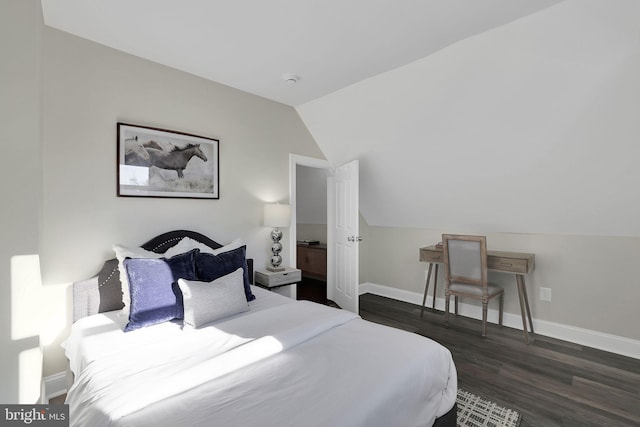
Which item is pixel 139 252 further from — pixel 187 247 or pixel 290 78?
pixel 290 78

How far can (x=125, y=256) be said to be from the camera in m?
2.18

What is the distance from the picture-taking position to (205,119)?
2912mm

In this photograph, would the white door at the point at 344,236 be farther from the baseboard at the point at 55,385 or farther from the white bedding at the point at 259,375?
the baseboard at the point at 55,385

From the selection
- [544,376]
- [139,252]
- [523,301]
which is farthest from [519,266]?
[139,252]

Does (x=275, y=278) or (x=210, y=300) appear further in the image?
(x=275, y=278)

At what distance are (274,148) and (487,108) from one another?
7.04 feet

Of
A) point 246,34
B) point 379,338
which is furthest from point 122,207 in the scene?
point 379,338

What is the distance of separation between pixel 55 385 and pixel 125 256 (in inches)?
38.8

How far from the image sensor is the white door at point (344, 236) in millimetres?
3705

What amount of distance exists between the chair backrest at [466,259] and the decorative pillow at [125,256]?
279 centimetres

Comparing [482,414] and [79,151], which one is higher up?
[79,151]

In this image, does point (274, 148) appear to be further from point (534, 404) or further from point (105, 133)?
point (534, 404)

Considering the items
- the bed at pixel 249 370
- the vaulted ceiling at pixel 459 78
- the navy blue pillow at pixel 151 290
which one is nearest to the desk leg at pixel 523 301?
the vaulted ceiling at pixel 459 78

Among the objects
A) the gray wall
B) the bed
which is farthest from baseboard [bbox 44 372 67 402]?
the bed
